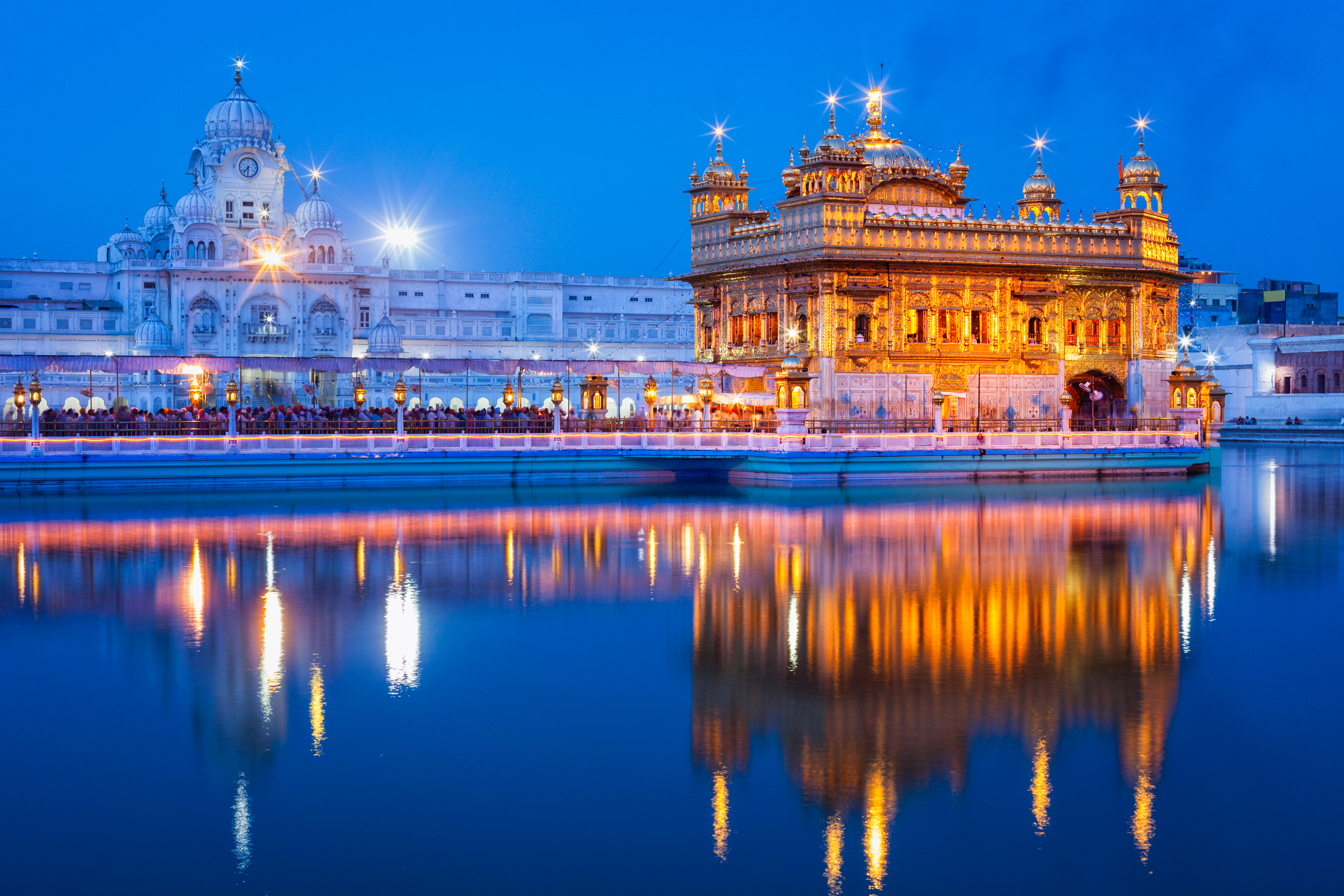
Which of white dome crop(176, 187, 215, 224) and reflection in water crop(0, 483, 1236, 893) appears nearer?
reflection in water crop(0, 483, 1236, 893)

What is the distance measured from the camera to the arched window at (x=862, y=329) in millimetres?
38469

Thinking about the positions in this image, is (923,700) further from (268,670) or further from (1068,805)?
(268,670)

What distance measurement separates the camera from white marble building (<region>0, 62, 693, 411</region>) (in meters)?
69.8

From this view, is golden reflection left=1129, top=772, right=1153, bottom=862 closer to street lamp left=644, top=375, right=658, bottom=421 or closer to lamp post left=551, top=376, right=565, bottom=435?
lamp post left=551, top=376, right=565, bottom=435

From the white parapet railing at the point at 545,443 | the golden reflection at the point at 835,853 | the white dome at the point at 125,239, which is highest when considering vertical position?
the white dome at the point at 125,239

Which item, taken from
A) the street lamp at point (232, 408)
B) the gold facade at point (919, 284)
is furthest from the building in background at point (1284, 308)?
the street lamp at point (232, 408)

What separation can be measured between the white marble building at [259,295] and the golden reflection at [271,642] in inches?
2054

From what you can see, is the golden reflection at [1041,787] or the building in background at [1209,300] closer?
the golden reflection at [1041,787]

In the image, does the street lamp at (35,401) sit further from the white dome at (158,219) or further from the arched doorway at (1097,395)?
the white dome at (158,219)

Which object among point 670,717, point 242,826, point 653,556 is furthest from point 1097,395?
point 242,826

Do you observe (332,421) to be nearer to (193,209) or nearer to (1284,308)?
(193,209)

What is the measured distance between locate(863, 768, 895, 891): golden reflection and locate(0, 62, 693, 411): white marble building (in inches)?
2379

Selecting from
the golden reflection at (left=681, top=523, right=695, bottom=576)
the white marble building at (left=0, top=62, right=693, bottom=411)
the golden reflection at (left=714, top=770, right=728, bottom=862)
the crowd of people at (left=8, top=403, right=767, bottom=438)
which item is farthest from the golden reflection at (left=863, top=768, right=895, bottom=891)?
the white marble building at (left=0, top=62, right=693, bottom=411)

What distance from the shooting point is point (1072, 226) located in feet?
133
